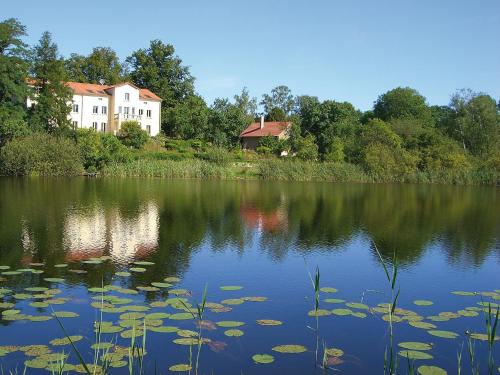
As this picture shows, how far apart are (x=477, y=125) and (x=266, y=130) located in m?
31.1

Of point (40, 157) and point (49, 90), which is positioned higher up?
point (49, 90)

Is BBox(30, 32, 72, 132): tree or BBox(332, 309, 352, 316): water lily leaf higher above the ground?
BBox(30, 32, 72, 132): tree

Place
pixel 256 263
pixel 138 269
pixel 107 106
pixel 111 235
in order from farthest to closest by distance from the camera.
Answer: pixel 107 106 < pixel 111 235 < pixel 256 263 < pixel 138 269

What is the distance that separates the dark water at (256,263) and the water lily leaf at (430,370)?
14.0 inches

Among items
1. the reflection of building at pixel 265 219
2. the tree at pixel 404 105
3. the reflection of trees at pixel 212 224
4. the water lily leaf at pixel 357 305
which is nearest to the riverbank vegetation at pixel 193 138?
the tree at pixel 404 105

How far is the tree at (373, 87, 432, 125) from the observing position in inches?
3927

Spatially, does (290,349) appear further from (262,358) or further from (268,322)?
(268,322)

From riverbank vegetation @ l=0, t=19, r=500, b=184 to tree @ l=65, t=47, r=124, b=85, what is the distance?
16 cm

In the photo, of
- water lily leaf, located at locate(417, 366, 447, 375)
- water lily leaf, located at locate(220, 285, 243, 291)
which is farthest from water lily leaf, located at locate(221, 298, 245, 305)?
water lily leaf, located at locate(417, 366, 447, 375)

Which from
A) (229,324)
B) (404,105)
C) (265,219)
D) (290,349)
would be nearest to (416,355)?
(290,349)

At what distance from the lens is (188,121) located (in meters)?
75.8

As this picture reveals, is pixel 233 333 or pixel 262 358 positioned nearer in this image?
pixel 262 358

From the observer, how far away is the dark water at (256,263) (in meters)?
9.27

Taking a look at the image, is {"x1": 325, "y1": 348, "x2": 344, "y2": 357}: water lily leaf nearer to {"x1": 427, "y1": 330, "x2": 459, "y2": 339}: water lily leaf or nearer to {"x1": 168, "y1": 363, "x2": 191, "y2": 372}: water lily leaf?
{"x1": 427, "y1": 330, "x2": 459, "y2": 339}: water lily leaf
